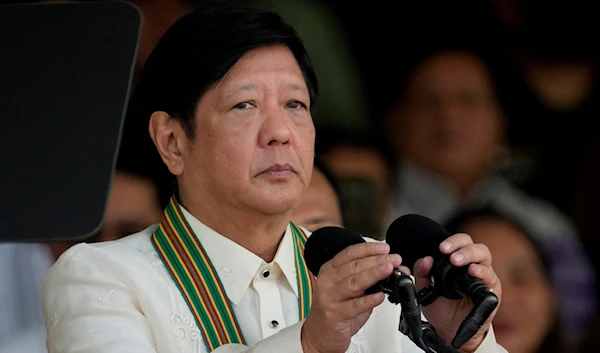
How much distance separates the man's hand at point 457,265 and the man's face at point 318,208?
1.34m

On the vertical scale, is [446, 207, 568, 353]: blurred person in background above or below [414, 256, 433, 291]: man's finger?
below

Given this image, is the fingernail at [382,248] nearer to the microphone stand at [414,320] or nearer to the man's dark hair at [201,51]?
the microphone stand at [414,320]

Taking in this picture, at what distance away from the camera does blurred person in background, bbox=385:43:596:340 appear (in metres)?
4.44

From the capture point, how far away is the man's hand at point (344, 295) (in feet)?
6.51

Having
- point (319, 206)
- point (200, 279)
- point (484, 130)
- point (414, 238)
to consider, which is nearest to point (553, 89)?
point (484, 130)

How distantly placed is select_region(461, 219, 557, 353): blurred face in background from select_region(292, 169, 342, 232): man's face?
75 centimetres

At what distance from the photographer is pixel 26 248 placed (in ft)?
12.7

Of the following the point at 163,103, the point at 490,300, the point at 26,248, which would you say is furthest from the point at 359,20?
the point at 490,300

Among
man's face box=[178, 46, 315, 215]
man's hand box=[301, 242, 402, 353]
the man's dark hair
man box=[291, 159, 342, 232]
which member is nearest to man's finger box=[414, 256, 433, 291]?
man's hand box=[301, 242, 402, 353]

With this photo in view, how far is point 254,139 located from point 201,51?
22cm

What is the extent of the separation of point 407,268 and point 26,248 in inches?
81.0

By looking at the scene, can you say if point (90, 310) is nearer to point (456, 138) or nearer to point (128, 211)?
point (128, 211)

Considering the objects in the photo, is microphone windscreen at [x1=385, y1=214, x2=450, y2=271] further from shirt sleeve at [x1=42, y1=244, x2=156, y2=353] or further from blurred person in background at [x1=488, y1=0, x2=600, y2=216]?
blurred person in background at [x1=488, y1=0, x2=600, y2=216]

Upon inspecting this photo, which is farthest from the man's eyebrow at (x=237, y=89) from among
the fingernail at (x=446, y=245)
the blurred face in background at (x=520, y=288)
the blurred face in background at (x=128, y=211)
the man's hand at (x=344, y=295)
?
the blurred face in background at (x=520, y=288)
